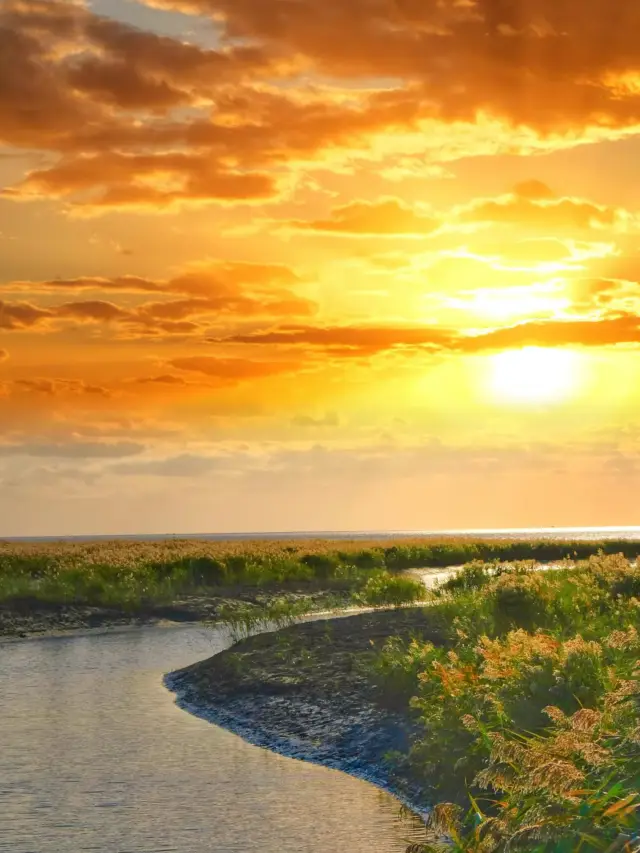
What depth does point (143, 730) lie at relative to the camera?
21.5 metres

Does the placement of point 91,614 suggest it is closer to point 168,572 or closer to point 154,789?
point 168,572

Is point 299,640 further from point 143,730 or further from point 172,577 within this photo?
point 172,577

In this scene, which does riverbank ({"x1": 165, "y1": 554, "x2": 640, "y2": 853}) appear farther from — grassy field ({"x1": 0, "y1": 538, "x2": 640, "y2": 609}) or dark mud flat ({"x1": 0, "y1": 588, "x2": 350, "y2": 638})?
grassy field ({"x1": 0, "y1": 538, "x2": 640, "y2": 609})

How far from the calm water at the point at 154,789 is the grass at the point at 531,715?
4.30ft

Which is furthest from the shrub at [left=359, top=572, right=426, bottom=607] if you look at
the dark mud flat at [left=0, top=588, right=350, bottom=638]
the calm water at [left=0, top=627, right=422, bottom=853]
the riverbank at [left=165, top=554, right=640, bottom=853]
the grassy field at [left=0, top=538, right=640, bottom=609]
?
the calm water at [left=0, top=627, right=422, bottom=853]

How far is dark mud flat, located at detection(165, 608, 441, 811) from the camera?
19.4m

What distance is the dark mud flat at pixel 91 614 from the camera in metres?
44.2

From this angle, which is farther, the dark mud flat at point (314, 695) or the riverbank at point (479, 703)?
the dark mud flat at point (314, 695)

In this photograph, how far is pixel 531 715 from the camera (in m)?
14.9

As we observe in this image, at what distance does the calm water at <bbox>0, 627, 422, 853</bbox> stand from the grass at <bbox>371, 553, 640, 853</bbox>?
1.31 metres

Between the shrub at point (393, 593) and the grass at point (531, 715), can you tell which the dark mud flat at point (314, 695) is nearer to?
the grass at point (531, 715)

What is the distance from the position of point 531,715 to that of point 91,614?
34.6m

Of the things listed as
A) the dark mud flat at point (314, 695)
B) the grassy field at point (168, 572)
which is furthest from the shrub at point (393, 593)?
the dark mud flat at point (314, 695)

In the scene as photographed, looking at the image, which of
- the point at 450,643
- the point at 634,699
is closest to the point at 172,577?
the point at 450,643
